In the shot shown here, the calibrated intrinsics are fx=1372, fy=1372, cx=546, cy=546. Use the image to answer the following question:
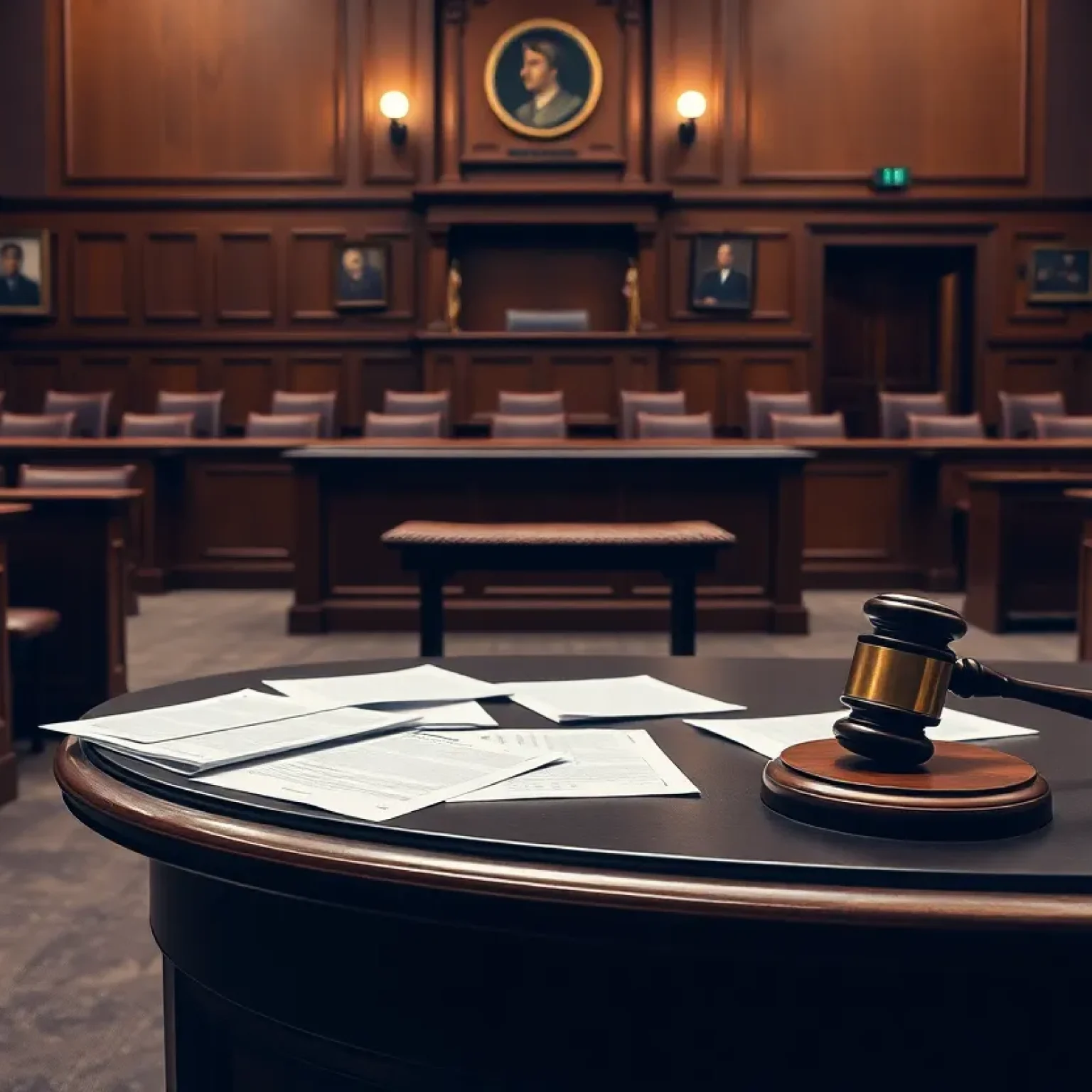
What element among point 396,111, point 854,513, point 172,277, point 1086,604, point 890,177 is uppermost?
point 396,111

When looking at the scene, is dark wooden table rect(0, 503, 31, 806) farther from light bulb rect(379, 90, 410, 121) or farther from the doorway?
the doorway

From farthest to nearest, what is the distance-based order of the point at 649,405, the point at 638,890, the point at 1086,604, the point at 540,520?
the point at 649,405, the point at 540,520, the point at 1086,604, the point at 638,890

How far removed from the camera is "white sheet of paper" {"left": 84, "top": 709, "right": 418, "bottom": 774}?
100cm

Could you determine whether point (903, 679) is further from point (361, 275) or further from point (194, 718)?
point (361, 275)

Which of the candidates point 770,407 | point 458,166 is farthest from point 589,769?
point 458,166

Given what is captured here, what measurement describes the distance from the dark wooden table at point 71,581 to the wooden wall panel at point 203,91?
7.07m

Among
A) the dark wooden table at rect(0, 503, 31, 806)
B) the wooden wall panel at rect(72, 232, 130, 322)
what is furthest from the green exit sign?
the dark wooden table at rect(0, 503, 31, 806)

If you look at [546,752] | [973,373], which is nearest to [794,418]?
[973,373]

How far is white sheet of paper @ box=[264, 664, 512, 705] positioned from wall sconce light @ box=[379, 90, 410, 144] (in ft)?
31.8

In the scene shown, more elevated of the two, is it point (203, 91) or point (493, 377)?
point (203, 91)

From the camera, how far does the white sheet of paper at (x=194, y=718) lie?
1.09 meters

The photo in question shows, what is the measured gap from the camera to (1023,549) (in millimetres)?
6520

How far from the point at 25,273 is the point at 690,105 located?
17.5 ft

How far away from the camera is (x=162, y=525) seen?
26.4 ft
